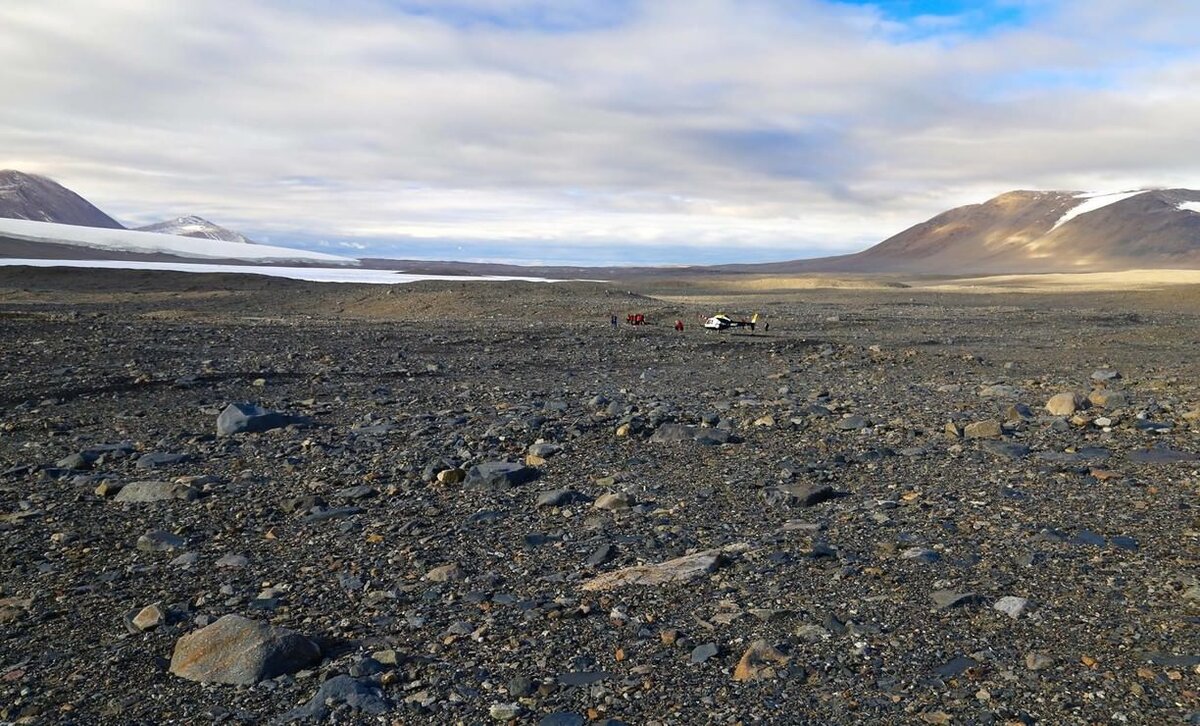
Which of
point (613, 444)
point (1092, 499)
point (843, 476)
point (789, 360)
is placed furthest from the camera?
point (789, 360)

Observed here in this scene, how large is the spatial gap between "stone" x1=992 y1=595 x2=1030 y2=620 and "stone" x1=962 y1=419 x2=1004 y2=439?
3292mm

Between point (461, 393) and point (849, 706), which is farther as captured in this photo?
point (461, 393)

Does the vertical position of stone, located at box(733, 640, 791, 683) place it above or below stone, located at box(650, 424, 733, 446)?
below

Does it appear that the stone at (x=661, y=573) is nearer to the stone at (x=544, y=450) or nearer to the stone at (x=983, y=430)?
the stone at (x=544, y=450)

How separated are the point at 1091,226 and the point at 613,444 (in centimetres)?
16804

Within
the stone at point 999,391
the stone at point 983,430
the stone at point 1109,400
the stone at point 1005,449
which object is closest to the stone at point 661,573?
the stone at point 1005,449

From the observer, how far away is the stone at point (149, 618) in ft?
11.9

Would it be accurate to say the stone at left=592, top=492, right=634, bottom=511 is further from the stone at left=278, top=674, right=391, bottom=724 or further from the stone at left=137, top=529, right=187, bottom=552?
the stone at left=278, top=674, right=391, bottom=724

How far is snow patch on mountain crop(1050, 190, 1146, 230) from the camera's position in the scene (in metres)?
163

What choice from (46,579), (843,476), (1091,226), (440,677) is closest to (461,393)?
(843,476)

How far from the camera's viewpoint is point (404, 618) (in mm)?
3682

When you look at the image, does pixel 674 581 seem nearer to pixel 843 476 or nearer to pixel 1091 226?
pixel 843 476

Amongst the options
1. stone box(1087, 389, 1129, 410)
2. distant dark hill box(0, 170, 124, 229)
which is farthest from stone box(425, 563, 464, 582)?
distant dark hill box(0, 170, 124, 229)

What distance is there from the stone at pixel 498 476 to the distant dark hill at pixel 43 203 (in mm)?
156122
